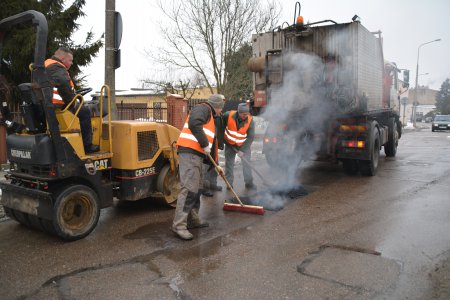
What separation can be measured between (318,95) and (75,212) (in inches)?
203

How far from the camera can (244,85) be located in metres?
18.1

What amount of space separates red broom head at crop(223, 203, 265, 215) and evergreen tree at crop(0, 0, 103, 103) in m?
5.55

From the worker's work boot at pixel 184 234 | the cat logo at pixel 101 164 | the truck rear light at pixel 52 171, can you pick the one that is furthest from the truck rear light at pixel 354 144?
the truck rear light at pixel 52 171

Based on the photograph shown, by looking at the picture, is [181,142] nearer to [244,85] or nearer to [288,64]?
[288,64]

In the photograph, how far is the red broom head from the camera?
5.50 metres

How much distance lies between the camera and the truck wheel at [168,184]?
559cm

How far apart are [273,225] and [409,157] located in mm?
8580

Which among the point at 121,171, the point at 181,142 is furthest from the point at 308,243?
the point at 121,171

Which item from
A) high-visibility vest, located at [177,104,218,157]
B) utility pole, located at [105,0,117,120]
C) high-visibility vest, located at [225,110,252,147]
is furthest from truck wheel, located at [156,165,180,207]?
utility pole, located at [105,0,117,120]

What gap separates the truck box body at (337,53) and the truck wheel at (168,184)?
3472 mm

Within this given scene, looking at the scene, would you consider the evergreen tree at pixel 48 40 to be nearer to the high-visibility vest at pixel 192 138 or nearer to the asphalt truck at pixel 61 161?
the asphalt truck at pixel 61 161

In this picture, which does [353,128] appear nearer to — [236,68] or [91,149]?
[91,149]

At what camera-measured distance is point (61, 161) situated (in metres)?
4.30

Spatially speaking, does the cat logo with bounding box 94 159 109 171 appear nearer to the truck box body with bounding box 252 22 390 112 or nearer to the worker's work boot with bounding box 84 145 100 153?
the worker's work boot with bounding box 84 145 100 153
